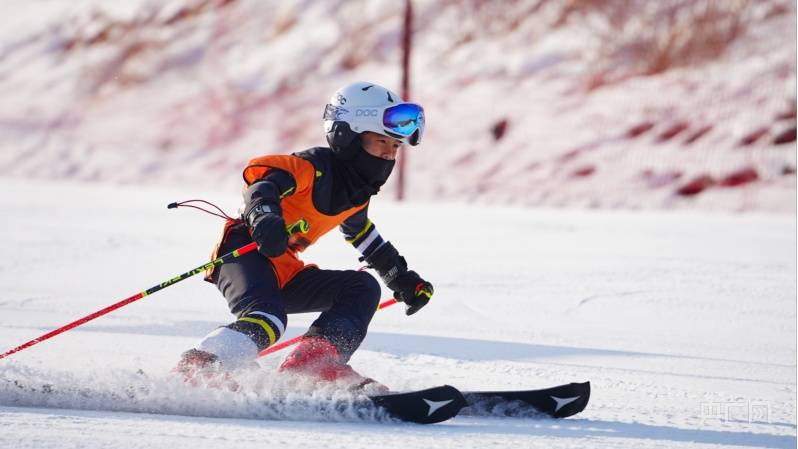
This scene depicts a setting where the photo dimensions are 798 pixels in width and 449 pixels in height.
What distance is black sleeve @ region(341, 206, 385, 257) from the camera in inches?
171

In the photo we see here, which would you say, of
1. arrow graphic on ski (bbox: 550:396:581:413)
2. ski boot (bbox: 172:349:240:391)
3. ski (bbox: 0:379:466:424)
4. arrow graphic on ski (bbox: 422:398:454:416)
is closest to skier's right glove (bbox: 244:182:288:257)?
ski boot (bbox: 172:349:240:391)

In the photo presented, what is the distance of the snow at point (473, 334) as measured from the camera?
3260 millimetres

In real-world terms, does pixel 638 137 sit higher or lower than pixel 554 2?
lower

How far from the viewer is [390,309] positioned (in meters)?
6.13

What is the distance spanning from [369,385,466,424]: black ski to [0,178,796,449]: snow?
69 millimetres

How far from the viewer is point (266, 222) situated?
3.47m

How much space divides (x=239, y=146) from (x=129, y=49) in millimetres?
6579

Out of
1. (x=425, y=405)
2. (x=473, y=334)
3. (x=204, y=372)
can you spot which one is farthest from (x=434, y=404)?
(x=473, y=334)

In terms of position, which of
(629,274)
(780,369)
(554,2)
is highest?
(554,2)

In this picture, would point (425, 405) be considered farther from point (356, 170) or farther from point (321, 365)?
point (356, 170)

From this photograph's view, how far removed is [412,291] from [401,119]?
2.52ft

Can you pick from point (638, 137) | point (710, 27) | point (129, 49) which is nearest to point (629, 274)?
point (638, 137)

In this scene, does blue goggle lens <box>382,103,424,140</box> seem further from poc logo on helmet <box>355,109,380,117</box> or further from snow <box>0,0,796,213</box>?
snow <box>0,0,796,213</box>

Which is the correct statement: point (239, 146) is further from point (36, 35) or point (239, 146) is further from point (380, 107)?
point (380, 107)
